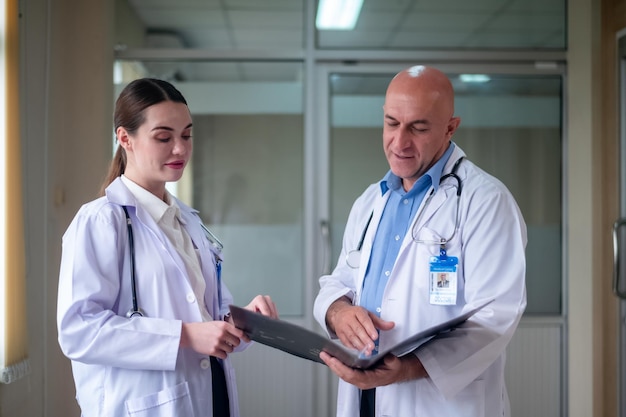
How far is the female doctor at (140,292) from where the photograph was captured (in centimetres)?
144

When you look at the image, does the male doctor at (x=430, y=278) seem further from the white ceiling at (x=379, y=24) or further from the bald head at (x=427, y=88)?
the white ceiling at (x=379, y=24)

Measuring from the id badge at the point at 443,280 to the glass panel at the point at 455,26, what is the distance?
2277 millimetres

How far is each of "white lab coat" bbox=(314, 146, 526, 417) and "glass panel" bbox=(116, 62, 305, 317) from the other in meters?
1.81

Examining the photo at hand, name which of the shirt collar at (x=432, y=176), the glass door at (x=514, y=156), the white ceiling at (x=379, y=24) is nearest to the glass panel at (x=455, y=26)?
the white ceiling at (x=379, y=24)

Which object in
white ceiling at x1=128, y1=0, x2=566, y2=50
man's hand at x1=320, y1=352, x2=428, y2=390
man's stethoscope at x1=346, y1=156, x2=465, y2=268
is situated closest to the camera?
man's hand at x1=320, y1=352, x2=428, y2=390

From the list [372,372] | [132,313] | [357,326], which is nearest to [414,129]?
[357,326]

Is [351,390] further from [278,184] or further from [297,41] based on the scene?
[297,41]

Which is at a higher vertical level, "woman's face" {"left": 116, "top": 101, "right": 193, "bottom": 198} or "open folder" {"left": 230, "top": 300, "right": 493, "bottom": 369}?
"woman's face" {"left": 116, "top": 101, "right": 193, "bottom": 198}

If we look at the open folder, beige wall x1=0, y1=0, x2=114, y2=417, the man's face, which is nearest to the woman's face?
the open folder

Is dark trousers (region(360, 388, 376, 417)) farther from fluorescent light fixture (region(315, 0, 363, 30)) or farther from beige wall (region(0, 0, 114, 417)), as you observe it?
fluorescent light fixture (region(315, 0, 363, 30))

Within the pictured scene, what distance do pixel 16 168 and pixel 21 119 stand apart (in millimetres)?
389

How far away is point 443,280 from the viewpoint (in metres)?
1.66

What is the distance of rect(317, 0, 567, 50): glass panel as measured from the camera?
3648mm

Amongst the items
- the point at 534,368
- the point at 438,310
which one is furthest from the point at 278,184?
the point at 438,310
